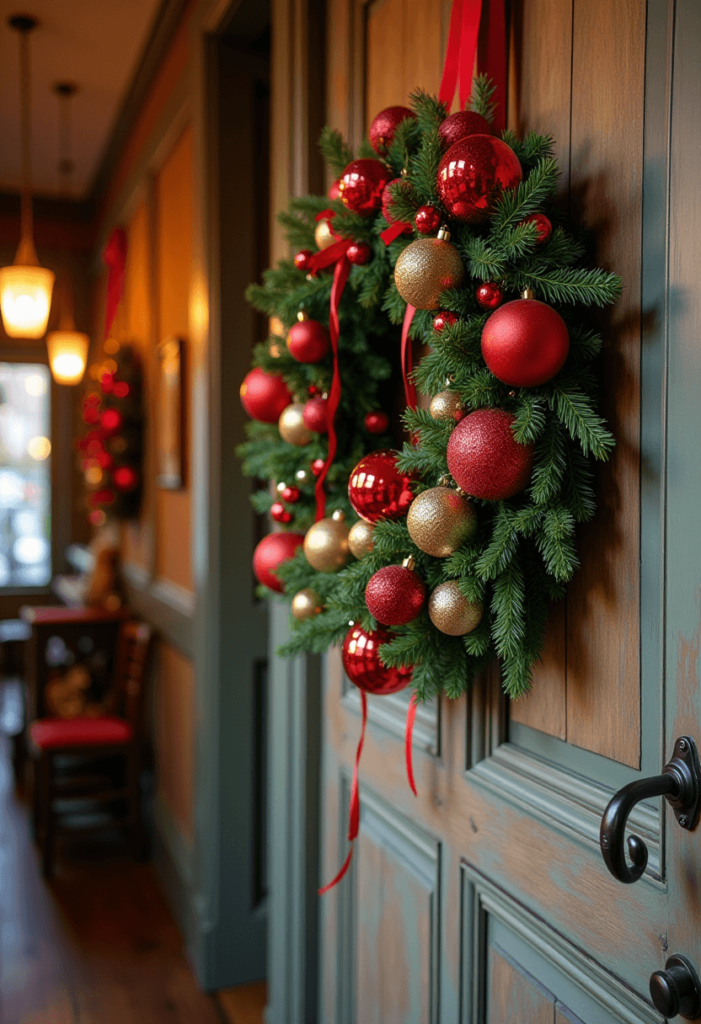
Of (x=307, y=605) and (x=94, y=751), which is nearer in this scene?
(x=307, y=605)

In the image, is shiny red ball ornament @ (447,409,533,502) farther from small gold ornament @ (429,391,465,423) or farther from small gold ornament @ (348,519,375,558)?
small gold ornament @ (348,519,375,558)

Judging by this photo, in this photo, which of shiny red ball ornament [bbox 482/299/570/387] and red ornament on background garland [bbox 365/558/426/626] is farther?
red ornament on background garland [bbox 365/558/426/626]

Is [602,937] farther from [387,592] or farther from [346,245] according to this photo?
[346,245]

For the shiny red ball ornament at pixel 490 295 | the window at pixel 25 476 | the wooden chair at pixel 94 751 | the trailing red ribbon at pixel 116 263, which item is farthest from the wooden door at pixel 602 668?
the window at pixel 25 476

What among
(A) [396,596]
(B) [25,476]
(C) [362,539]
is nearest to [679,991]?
(A) [396,596]

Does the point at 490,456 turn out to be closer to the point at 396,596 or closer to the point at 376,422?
the point at 396,596

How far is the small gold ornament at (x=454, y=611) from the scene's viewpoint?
0.84m

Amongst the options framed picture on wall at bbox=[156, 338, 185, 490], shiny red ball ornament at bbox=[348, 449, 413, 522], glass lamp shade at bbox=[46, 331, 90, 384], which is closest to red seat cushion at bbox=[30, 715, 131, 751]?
framed picture on wall at bbox=[156, 338, 185, 490]

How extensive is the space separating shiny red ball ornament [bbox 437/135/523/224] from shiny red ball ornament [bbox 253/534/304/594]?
0.59 metres

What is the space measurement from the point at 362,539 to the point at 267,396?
377mm

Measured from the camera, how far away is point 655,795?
71cm

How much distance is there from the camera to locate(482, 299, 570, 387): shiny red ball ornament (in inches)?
29.2

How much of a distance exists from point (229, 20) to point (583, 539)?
6.50ft

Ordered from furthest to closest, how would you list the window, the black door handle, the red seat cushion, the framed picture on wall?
the window < the red seat cushion < the framed picture on wall < the black door handle
